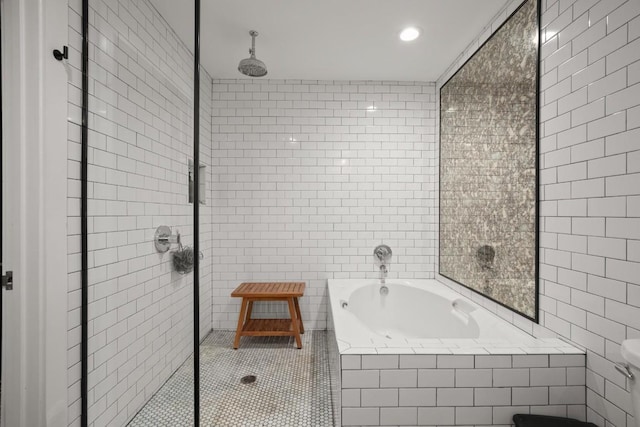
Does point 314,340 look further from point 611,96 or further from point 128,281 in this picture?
point 611,96

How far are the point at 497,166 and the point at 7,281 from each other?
8.15ft

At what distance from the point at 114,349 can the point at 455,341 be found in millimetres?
1587

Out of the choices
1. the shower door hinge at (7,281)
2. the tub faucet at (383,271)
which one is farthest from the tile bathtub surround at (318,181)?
the shower door hinge at (7,281)

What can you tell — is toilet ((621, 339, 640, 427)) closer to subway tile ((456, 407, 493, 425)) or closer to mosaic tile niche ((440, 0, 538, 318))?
subway tile ((456, 407, 493, 425))

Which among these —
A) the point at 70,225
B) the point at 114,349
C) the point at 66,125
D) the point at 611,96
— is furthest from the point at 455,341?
the point at 66,125

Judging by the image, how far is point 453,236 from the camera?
2502 millimetres

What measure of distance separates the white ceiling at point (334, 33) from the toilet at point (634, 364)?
6.46 ft

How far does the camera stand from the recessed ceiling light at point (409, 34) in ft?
6.89

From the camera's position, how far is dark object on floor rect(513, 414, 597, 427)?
1.19 meters

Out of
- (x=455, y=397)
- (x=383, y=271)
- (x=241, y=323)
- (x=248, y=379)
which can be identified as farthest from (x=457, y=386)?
(x=241, y=323)

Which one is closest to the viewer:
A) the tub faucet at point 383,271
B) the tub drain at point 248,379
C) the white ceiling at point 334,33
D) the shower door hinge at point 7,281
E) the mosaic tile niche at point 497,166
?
the shower door hinge at point 7,281

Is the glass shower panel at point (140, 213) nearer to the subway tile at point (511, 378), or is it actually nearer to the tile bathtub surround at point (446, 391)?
the tile bathtub surround at point (446, 391)

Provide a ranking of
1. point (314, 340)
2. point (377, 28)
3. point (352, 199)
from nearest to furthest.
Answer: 1. point (377, 28)
2. point (314, 340)
3. point (352, 199)

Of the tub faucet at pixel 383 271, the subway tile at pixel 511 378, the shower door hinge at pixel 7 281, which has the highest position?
the shower door hinge at pixel 7 281
